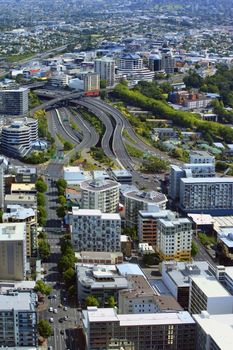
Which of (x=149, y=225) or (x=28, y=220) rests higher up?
(x=28, y=220)

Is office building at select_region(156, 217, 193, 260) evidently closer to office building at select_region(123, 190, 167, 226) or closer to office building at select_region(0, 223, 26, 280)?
office building at select_region(123, 190, 167, 226)

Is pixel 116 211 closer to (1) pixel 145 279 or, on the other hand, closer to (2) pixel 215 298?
(1) pixel 145 279

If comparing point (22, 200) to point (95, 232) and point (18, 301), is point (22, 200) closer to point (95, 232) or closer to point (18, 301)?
point (95, 232)

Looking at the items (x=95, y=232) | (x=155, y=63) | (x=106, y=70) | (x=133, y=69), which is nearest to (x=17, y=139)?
(x=95, y=232)

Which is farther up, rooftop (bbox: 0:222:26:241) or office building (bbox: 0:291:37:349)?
rooftop (bbox: 0:222:26:241)

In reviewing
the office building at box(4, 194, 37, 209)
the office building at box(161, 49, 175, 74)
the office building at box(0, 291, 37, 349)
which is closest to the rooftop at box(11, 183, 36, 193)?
the office building at box(4, 194, 37, 209)
